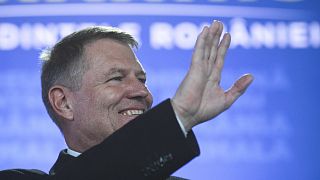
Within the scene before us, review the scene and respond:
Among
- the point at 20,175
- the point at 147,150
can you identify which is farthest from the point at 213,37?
the point at 20,175

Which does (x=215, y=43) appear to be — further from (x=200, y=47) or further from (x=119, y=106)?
(x=119, y=106)

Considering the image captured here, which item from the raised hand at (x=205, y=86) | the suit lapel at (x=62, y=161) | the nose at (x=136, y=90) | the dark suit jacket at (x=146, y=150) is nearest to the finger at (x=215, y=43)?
the raised hand at (x=205, y=86)

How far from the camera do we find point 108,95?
4.78 ft

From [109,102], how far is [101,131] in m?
0.08

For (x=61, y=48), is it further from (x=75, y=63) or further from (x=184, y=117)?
(x=184, y=117)

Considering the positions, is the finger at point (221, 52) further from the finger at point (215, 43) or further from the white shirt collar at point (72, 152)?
the white shirt collar at point (72, 152)

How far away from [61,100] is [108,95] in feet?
0.56

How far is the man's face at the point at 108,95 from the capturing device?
1457 millimetres


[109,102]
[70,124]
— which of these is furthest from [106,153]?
[70,124]

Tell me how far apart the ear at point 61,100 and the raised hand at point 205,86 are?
602 mm

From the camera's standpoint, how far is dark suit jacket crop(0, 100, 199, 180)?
97cm

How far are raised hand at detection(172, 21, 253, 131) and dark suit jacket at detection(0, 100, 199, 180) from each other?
3 centimetres

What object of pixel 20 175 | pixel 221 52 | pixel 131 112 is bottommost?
pixel 20 175

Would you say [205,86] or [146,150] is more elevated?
[205,86]
